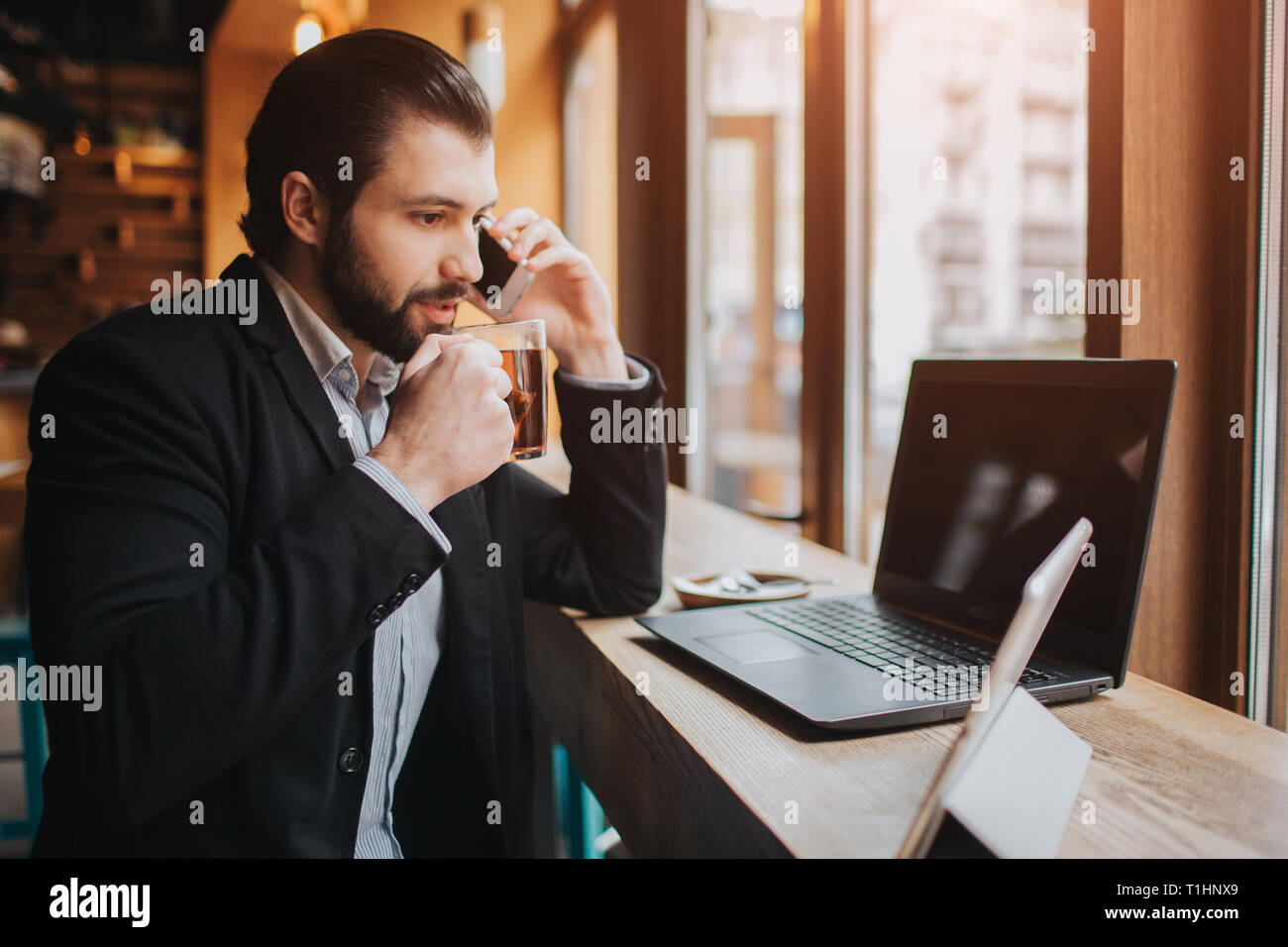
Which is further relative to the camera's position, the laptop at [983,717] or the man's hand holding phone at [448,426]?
the man's hand holding phone at [448,426]

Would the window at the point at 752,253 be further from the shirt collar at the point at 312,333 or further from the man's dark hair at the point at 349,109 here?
the shirt collar at the point at 312,333

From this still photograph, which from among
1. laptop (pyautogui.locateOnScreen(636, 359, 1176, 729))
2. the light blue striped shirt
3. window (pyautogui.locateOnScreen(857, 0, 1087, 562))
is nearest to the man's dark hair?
the light blue striped shirt

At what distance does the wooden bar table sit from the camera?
0.64 meters

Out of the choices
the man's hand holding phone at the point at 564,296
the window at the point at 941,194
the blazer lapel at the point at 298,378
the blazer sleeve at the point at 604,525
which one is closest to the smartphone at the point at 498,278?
the man's hand holding phone at the point at 564,296

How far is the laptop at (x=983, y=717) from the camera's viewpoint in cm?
56

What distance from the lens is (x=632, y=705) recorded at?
1006mm

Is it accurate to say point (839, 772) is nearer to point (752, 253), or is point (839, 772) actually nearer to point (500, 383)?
point (500, 383)

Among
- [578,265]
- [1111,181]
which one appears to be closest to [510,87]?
[578,265]

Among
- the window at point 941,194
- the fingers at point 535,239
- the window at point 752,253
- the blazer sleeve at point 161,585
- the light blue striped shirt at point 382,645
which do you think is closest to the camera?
the blazer sleeve at point 161,585

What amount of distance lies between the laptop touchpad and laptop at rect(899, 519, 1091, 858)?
0.39 metres

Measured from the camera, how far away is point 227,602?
0.83 m

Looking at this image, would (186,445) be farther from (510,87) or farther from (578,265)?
(510,87)

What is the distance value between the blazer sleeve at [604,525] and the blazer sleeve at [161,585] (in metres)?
0.48

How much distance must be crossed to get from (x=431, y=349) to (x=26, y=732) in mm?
1865
